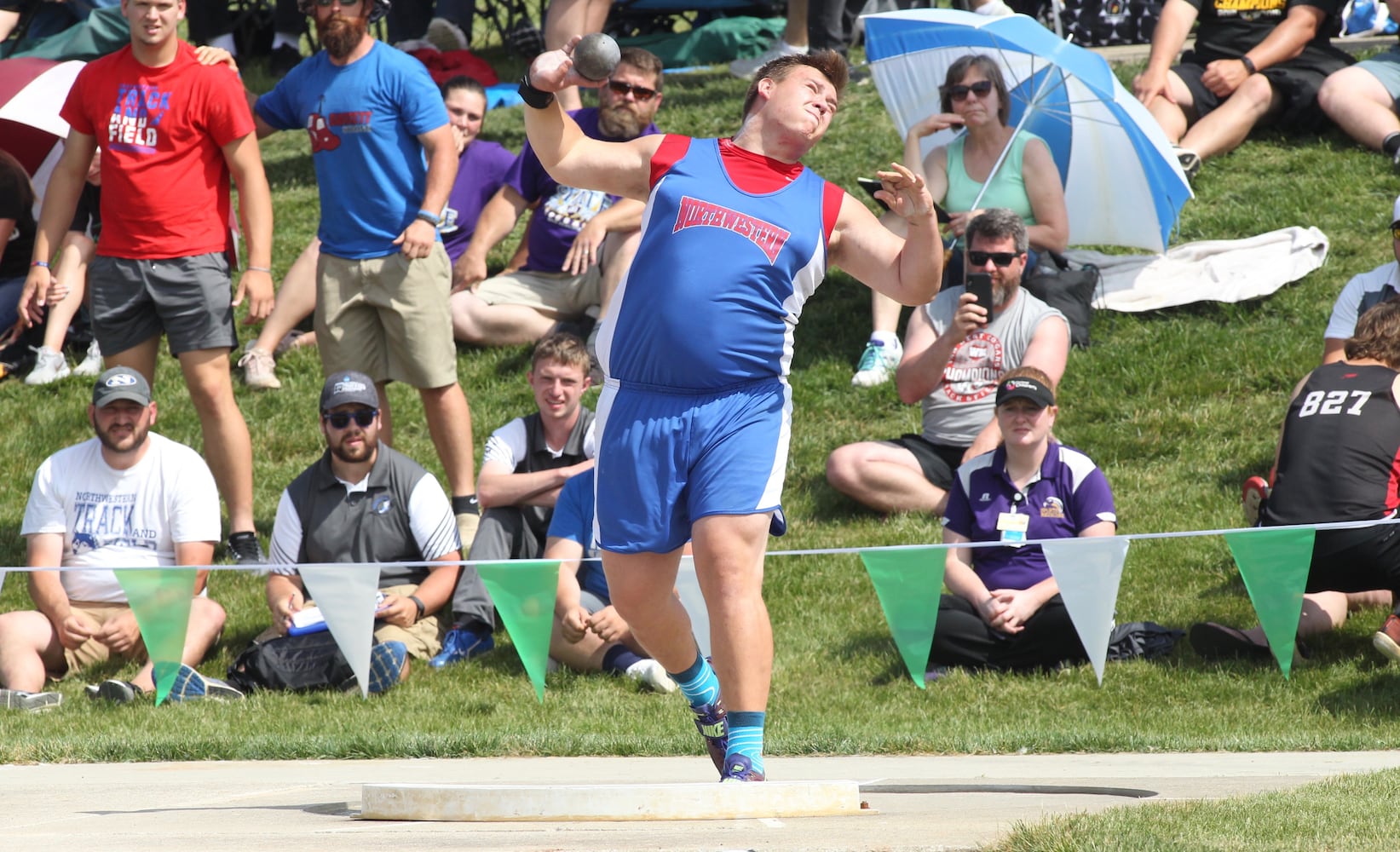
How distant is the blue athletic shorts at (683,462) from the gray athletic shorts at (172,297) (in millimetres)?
3905

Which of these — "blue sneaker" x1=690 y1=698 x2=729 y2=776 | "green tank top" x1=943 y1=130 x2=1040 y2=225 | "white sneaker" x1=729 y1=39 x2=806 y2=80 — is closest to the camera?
"blue sneaker" x1=690 y1=698 x2=729 y2=776

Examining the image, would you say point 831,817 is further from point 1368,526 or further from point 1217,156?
point 1217,156

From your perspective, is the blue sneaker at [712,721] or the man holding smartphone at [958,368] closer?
the blue sneaker at [712,721]

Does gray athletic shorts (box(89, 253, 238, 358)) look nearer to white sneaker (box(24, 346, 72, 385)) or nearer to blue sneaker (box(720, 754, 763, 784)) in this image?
white sneaker (box(24, 346, 72, 385))

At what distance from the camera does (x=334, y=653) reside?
7.12 m

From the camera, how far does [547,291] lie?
399 inches

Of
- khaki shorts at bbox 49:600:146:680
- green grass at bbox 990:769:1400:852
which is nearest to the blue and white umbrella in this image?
khaki shorts at bbox 49:600:146:680

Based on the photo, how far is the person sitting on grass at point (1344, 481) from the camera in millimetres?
6516

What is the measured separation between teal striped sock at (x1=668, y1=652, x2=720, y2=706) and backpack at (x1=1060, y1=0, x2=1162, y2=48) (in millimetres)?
10880

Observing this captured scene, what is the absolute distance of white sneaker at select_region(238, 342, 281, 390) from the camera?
1023 cm

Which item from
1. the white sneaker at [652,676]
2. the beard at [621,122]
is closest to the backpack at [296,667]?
the white sneaker at [652,676]

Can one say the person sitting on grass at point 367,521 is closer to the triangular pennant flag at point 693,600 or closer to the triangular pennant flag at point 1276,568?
the triangular pennant flag at point 693,600

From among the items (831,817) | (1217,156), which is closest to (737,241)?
(831,817)

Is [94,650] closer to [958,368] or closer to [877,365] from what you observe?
[958,368]
